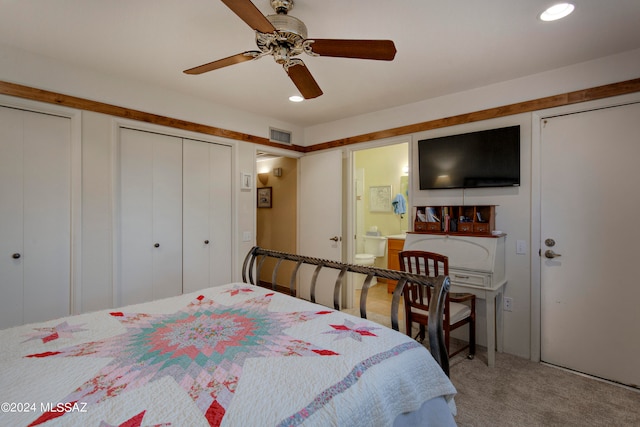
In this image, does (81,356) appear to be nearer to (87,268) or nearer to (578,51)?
(87,268)

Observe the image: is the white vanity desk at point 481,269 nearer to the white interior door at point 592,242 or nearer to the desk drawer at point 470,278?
the desk drawer at point 470,278

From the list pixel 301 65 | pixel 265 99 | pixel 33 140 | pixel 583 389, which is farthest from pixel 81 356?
pixel 583 389

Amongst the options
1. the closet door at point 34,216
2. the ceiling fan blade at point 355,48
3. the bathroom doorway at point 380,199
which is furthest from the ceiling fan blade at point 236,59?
the bathroom doorway at point 380,199

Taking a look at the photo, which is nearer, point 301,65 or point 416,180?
point 301,65

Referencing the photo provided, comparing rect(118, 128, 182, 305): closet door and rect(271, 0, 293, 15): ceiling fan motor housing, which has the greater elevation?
rect(271, 0, 293, 15): ceiling fan motor housing

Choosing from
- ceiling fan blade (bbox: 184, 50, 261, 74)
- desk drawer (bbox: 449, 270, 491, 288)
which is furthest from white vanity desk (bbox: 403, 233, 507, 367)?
ceiling fan blade (bbox: 184, 50, 261, 74)

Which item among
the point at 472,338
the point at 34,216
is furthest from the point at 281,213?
the point at 472,338

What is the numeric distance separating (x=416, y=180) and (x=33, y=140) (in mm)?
3437

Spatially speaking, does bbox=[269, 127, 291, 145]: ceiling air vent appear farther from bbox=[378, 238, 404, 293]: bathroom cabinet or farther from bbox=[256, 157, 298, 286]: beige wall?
bbox=[378, 238, 404, 293]: bathroom cabinet

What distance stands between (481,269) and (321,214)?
2.12 m

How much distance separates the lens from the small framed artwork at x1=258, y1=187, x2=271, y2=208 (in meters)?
5.11

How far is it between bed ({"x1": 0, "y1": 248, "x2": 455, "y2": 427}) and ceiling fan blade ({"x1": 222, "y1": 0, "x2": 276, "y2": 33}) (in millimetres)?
1364

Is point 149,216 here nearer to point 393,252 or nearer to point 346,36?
point 346,36

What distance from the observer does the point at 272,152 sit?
4.14 metres
